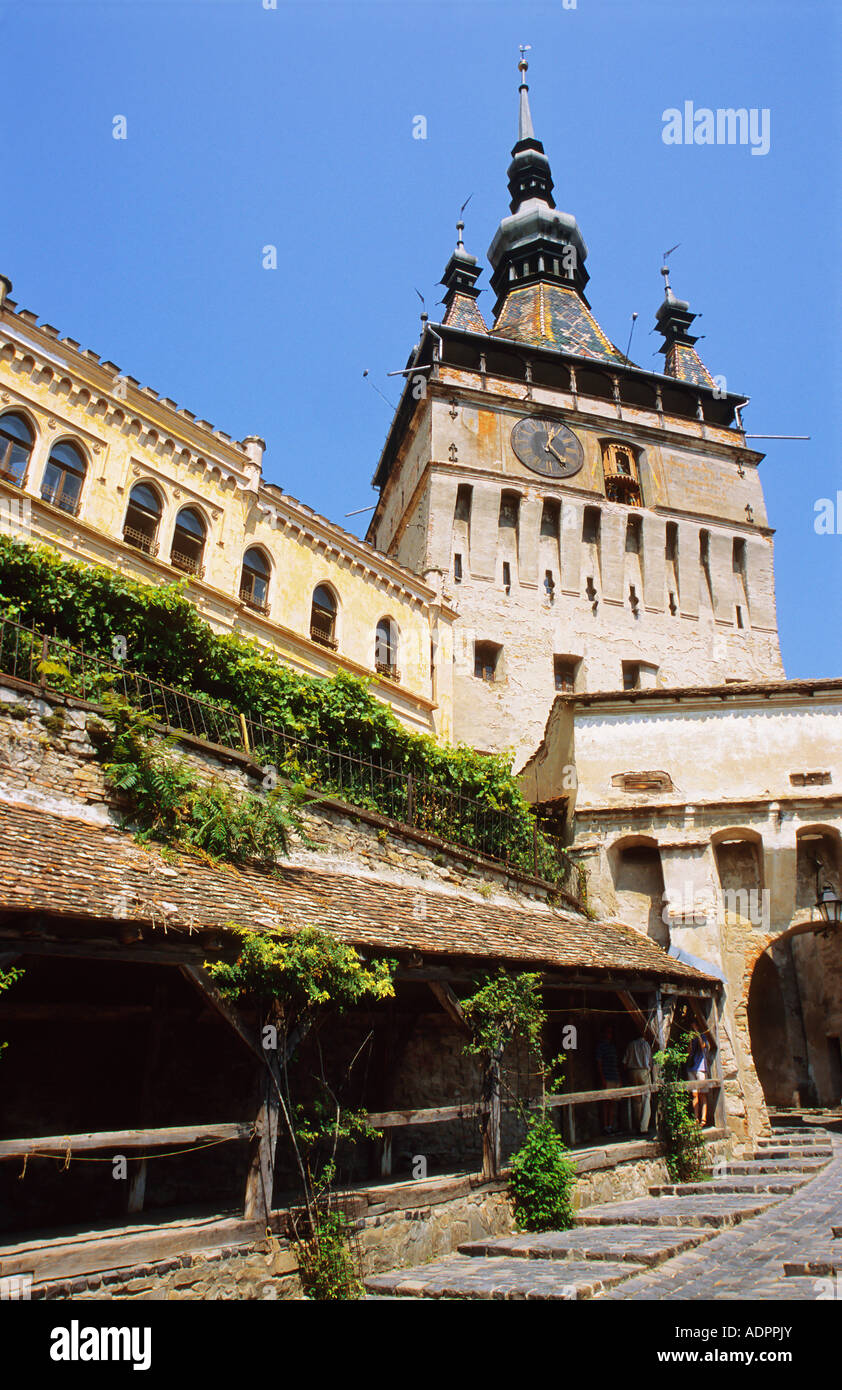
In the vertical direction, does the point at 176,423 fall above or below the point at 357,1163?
above

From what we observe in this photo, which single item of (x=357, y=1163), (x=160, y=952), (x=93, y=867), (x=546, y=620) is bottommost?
(x=357, y=1163)

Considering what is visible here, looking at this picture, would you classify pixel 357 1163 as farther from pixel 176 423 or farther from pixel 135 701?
pixel 176 423

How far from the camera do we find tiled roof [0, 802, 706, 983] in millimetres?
7016

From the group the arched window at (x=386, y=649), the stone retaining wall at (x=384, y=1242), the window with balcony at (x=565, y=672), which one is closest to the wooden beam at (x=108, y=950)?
the stone retaining wall at (x=384, y=1242)

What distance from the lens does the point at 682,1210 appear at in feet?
32.0

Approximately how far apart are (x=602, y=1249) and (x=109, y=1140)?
426 centimetres

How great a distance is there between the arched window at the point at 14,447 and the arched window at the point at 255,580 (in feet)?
17.4

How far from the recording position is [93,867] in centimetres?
794

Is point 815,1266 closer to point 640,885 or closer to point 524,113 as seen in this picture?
point 640,885

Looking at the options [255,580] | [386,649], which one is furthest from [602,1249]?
[386,649]

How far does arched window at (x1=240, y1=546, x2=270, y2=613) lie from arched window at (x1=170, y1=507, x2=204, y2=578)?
1.22m
